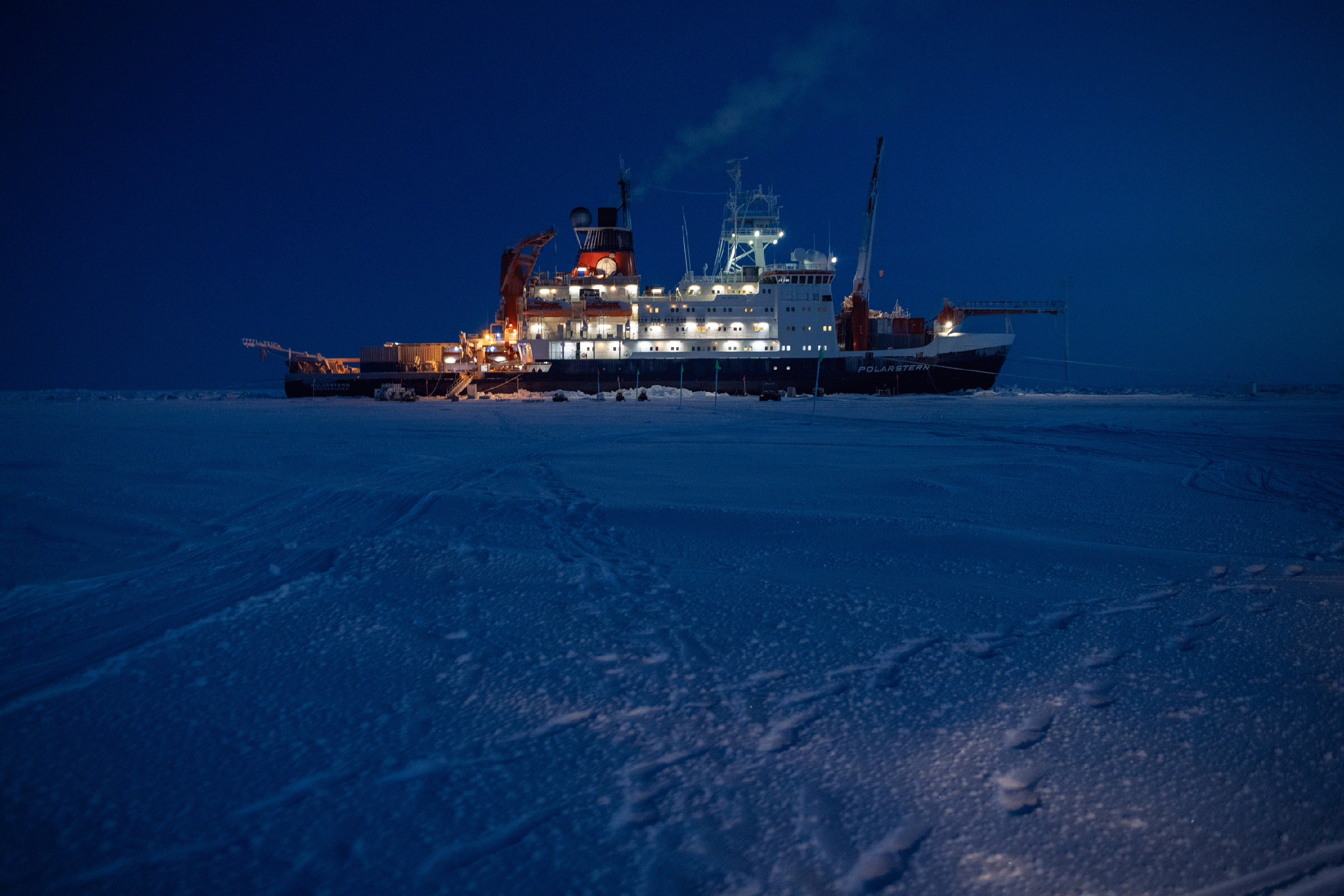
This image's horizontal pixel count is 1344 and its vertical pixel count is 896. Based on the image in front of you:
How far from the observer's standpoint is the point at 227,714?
2227mm

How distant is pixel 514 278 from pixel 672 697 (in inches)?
1709

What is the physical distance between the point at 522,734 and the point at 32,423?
22.1 metres

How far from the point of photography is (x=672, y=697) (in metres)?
2.31

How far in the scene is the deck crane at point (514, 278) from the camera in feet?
136

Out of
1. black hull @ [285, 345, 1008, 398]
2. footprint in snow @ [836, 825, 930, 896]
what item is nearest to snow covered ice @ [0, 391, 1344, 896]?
footprint in snow @ [836, 825, 930, 896]

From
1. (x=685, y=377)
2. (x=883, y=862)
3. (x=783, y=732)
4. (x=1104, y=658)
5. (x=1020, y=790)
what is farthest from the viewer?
(x=685, y=377)

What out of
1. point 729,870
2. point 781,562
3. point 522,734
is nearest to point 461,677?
point 522,734

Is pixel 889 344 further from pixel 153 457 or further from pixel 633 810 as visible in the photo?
pixel 633 810

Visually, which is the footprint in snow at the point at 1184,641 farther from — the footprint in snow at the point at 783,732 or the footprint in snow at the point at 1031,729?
the footprint in snow at the point at 783,732

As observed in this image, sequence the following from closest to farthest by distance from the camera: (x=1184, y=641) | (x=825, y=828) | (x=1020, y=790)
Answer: (x=825, y=828)
(x=1020, y=790)
(x=1184, y=641)

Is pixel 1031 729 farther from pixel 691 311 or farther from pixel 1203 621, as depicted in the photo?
pixel 691 311

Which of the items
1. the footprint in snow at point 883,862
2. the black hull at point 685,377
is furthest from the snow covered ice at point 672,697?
the black hull at point 685,377

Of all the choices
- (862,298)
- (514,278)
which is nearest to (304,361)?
(514,278)

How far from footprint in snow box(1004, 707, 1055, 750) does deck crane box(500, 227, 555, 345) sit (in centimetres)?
4133
